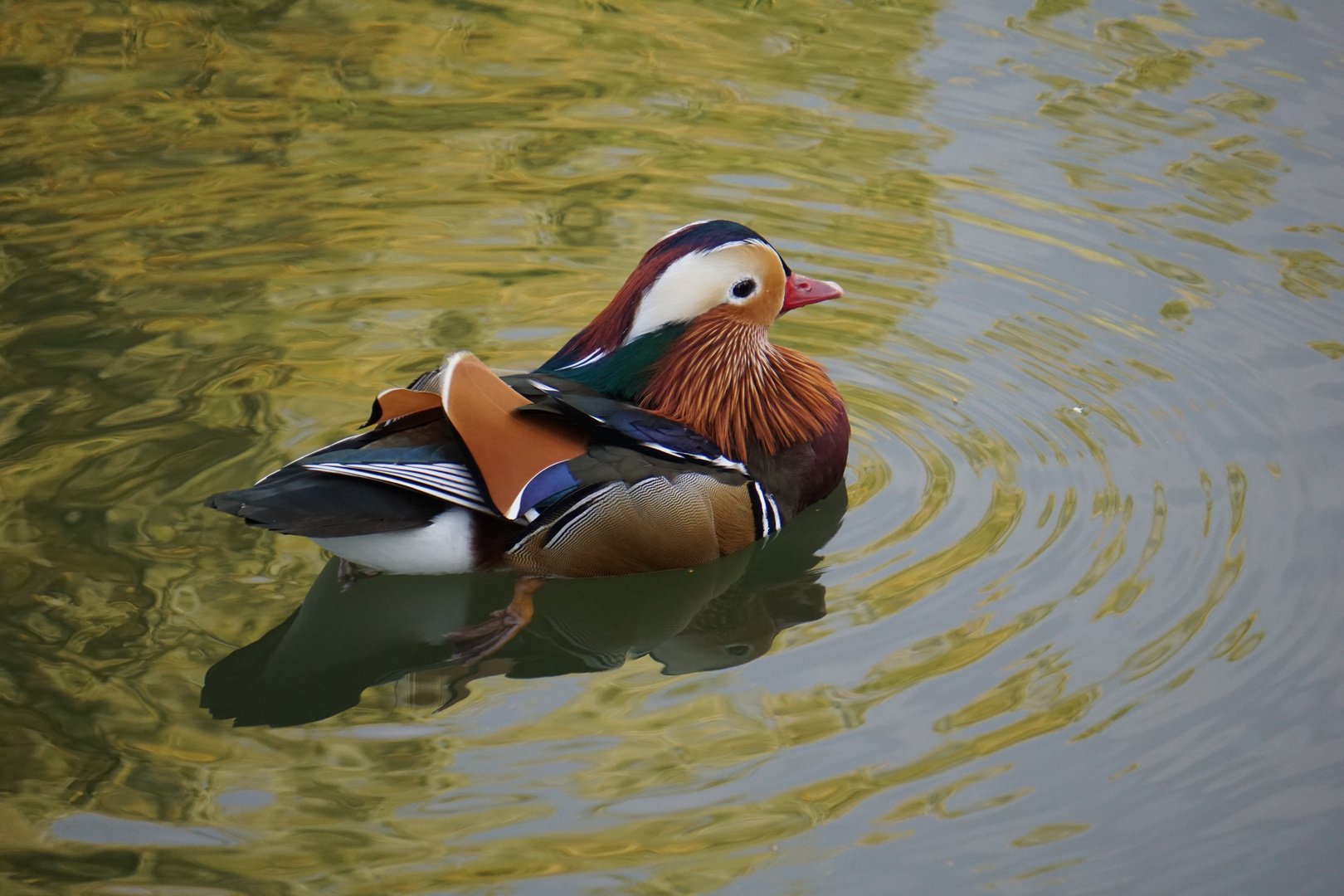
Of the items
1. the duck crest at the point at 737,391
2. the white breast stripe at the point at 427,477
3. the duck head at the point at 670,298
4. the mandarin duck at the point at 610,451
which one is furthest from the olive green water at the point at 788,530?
the duck head at the point at 670,298

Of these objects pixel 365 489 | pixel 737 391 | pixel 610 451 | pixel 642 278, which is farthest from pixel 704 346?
pixel 365 489

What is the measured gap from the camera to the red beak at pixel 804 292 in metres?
4.89

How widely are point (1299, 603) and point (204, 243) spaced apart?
15.2 ft

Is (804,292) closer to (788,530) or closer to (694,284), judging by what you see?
(694,284)

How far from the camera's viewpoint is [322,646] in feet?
13.4

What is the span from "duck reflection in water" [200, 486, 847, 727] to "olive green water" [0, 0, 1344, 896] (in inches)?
0.8

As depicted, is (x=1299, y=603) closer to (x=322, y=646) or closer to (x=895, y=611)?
(x=895, y=611)

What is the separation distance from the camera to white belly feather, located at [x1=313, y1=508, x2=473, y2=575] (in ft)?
13.4

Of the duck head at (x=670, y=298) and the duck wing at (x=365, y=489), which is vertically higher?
the duck head at (x=670, y=298)

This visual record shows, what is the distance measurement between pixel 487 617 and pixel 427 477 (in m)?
0.54

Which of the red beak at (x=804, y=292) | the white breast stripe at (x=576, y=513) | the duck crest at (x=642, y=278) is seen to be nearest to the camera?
the white breast stripe at (x=576, y=513)

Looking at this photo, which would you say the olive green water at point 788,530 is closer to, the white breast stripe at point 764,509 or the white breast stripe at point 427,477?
the white breast stripe at point 764,509

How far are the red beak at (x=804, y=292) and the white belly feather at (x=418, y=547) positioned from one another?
143 centimetres

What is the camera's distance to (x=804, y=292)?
4.91 m
